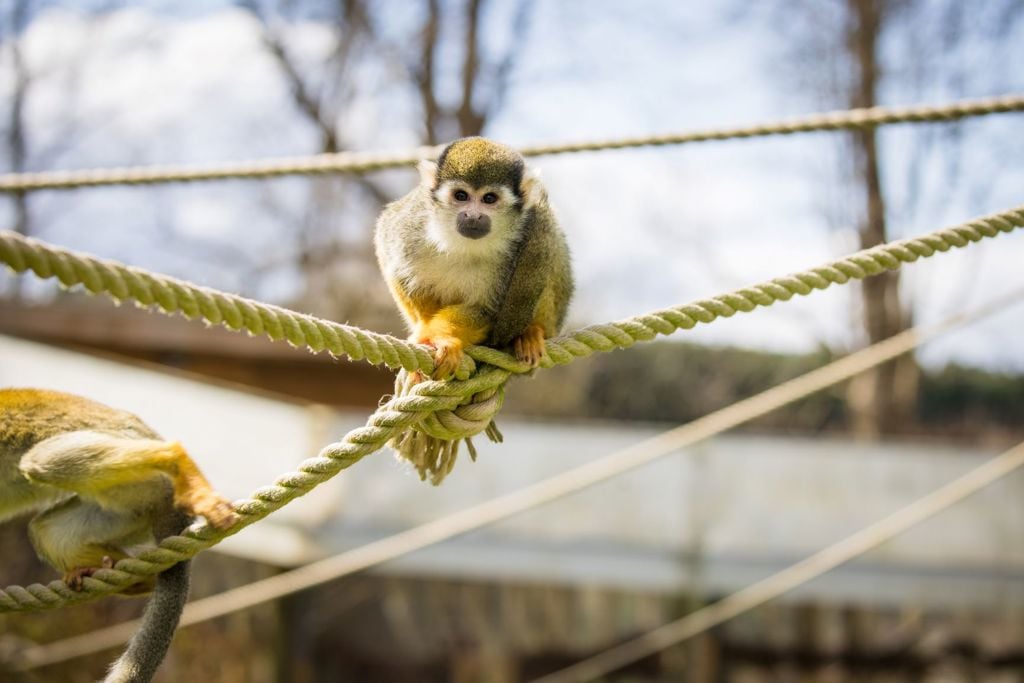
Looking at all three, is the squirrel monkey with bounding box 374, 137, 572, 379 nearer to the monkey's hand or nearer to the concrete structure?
the monkey's hand

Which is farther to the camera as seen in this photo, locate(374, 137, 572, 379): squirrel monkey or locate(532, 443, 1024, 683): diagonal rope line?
locate(532, 443, 1024, 683): diagonal rope line

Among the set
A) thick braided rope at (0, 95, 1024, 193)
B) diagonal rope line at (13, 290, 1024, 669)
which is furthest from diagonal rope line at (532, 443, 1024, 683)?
thick braided rope at (0, 95, 1024, 193)

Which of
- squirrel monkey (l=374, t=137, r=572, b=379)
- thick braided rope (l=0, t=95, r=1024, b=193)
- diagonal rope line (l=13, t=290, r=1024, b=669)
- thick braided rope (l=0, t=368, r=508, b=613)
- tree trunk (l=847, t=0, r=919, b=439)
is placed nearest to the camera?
thick braided rope (l=0, t=368, r=508, b=613)

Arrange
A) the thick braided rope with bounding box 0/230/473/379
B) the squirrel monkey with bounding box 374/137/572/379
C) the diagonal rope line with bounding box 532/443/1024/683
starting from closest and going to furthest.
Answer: the thick braided rope with bounding box 0/230/473/379
the squirrel monkey with bounding box 374/137/572/379
the diagonal rope line with bounding box 532/443/1024/683

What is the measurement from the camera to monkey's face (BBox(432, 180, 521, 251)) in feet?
6.49

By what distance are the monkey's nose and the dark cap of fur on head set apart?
3.6 inches

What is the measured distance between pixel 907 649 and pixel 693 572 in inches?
70.1

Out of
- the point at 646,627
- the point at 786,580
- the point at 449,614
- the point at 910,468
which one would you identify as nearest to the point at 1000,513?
the point at 910,468

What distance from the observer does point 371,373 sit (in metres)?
6.71

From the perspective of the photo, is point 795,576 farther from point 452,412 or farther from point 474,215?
point 452,412

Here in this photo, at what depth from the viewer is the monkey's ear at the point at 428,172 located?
6.92 feet

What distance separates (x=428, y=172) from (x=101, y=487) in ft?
3.62

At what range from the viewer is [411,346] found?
1.50 metres

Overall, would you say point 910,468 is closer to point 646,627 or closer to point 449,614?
point 646,627
